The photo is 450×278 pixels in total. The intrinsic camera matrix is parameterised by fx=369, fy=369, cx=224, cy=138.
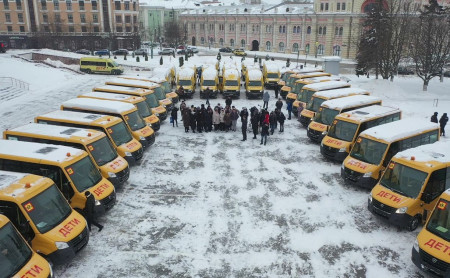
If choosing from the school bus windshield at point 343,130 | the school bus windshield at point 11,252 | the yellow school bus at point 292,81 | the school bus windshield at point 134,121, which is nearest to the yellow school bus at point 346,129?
the school bus windshield at point 343,130

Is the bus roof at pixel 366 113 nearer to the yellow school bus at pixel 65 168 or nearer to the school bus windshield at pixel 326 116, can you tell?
the school bus windshield at pixel 326 116

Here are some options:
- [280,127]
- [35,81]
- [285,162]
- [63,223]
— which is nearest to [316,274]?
[63,223]

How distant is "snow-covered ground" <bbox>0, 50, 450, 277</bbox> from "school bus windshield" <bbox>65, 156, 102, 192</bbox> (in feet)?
4.10

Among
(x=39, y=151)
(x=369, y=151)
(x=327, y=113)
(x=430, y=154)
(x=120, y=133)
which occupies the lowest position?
(x=369, y=151)

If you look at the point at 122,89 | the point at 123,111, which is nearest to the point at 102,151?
the point at 123,111

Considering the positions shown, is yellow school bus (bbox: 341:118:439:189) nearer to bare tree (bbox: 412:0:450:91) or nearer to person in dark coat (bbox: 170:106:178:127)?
person in dark coat (bbox: 170:106:178:127)

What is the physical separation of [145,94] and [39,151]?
395 inches

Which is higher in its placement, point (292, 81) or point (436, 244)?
point (292, 81)

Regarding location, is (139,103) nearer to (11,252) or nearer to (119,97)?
(119,97)

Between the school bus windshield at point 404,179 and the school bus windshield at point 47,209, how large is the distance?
938cm

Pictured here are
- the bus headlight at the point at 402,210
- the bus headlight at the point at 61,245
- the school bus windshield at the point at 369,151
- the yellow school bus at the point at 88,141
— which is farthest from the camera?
the school bus windshield at the point at 369,151

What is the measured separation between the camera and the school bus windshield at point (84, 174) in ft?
35.2

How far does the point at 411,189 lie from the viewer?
35.7 feet

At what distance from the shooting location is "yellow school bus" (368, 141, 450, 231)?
10.6 m
